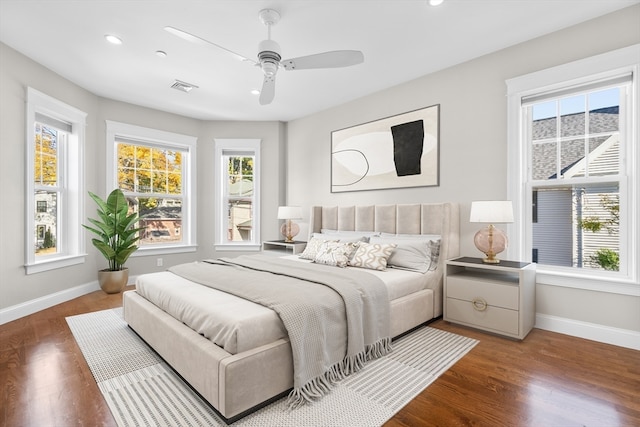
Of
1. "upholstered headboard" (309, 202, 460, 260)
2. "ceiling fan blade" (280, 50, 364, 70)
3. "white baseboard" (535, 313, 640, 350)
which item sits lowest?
"white baseboard" (535, 313, 640, 350)

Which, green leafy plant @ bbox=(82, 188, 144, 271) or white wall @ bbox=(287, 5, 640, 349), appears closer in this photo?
white wall @ bbox=(287, 5, 640, 349)

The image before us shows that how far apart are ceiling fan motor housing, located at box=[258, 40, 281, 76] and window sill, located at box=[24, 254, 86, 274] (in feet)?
11.3

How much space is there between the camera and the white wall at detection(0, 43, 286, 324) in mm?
3236

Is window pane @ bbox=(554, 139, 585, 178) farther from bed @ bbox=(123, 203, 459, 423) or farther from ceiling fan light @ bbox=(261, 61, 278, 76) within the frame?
ceiling fan light @ bbox=(261, 61, 278, 76)

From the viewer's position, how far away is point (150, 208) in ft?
17.0

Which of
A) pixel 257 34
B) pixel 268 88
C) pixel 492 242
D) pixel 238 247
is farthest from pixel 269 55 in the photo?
pixel 238 247

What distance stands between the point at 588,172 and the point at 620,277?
94 centimetres

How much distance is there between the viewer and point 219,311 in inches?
75.1

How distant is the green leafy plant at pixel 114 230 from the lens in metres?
4.17

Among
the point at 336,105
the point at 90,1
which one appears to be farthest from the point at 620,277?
the point at 90,1

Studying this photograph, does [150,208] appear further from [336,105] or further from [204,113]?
[336,105]

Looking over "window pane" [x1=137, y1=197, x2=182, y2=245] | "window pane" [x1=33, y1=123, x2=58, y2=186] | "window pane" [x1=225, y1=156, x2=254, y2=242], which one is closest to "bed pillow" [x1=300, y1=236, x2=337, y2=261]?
"window pane" [x1=225, y1=156, x2=254, y2=242]

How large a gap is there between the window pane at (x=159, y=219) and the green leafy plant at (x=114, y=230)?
737 mm

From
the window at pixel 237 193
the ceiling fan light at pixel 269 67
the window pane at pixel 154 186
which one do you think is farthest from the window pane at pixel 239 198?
the ceiling fan light at pixel 269 67
